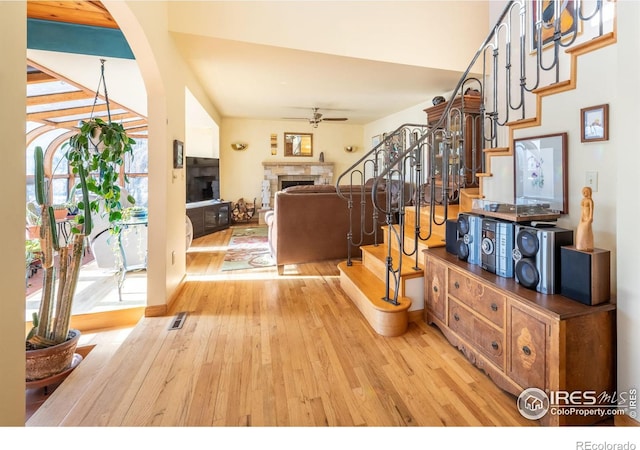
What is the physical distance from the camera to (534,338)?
1.42 m

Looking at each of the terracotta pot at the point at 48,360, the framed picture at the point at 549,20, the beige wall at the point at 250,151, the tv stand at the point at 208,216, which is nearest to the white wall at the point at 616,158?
the framed picture at the point at 549,20

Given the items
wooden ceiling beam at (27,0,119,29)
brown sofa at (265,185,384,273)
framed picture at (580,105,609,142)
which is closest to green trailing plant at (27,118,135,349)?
wooden ceiling beam at (27,0,119,29)

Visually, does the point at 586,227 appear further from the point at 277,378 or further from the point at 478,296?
the point at 277,378

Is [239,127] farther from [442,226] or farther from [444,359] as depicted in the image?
[444,359]

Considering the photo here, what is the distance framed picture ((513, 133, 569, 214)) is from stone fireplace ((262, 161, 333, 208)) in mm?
6350

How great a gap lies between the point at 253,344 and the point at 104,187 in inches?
64.9

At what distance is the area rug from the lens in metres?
4.25

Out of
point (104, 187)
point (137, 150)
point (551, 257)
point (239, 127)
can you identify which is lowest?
point (551, 257)

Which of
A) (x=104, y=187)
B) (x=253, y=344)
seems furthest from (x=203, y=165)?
(x=253, y=344)

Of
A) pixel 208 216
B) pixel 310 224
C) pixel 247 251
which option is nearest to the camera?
pixel 310 224

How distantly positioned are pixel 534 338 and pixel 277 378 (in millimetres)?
1334

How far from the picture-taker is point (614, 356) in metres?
1.44

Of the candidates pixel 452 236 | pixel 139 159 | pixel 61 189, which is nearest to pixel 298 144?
pixel 139 159

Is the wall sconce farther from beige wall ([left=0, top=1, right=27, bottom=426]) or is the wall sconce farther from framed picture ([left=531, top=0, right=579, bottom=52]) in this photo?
beige wall ([left=0, top=1, right=27, bottom=426])
